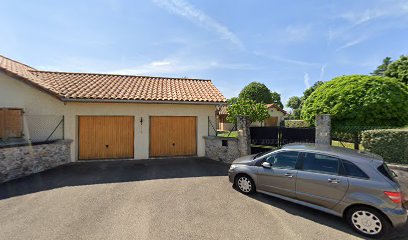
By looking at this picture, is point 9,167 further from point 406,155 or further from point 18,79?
point 406,155

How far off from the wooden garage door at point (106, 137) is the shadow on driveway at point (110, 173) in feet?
1.47

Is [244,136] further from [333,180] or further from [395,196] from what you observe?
[395,196]

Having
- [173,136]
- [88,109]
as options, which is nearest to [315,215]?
[173,136]

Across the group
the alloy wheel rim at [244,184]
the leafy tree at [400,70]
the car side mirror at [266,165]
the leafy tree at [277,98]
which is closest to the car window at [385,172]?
the car side mirror at [266,165]

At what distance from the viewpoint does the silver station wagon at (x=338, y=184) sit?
146 inches

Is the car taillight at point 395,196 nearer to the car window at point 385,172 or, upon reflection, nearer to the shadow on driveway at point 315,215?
the car window at point 385,172

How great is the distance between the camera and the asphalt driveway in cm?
388

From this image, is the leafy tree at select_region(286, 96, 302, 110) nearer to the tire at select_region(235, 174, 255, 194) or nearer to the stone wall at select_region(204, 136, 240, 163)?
the stone wall at select_region(204, 136, 240, 163)

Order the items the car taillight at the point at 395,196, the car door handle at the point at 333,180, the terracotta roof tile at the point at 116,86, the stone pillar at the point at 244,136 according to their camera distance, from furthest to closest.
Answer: the terracotta roof tile at the point at 116,86, the stone pillar at the point at 244,136, the car door handle at the point at 333,180, the car taillight at the point at 395,196

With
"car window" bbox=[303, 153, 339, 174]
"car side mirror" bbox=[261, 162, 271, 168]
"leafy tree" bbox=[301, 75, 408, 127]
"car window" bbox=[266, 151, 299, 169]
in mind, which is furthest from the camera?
"leafy tree" bbox=[301, 75, 408, 127]

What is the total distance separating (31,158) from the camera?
745 cm

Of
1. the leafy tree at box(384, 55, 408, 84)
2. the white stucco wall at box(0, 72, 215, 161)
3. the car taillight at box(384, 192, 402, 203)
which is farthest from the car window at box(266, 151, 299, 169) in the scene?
the leafy tree at box(384, 55, 408, 84)

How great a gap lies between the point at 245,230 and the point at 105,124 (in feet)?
26.7

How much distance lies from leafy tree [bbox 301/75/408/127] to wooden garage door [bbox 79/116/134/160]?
32.2 ft
